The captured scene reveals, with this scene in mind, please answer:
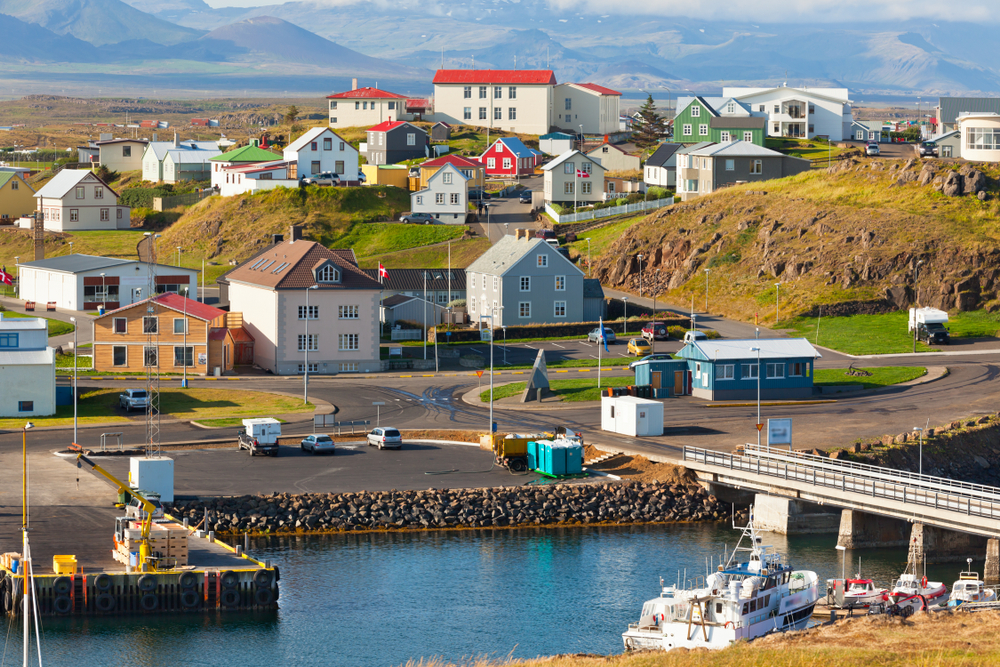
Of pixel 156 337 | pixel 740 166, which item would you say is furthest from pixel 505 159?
pixel 156 337

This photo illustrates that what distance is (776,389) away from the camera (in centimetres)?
8194

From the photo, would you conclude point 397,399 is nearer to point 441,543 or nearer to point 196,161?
point 441,543

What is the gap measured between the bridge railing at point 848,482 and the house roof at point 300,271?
3341cm

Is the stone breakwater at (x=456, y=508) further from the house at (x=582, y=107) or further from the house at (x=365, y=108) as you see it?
the house at (x=582, y=107)

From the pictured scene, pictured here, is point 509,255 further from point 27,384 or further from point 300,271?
point 27,384

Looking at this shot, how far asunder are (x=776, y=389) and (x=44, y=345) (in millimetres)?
42374

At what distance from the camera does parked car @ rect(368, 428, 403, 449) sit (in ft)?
227

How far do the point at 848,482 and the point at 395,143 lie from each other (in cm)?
10724

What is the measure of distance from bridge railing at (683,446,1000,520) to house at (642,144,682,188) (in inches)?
3187

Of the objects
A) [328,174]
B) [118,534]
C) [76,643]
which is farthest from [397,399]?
[328,174]

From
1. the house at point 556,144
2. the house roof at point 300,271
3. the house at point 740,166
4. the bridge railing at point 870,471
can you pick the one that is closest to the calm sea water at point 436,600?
the bridge railing at point 870,471

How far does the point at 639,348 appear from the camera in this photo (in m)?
94.6

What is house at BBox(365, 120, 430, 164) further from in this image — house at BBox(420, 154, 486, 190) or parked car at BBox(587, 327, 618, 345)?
parked car at BBox(587, 327, 618, 345)

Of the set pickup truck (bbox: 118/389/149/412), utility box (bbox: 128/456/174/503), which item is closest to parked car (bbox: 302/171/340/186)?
pickup truck (bbox: 118/389/149/412)
